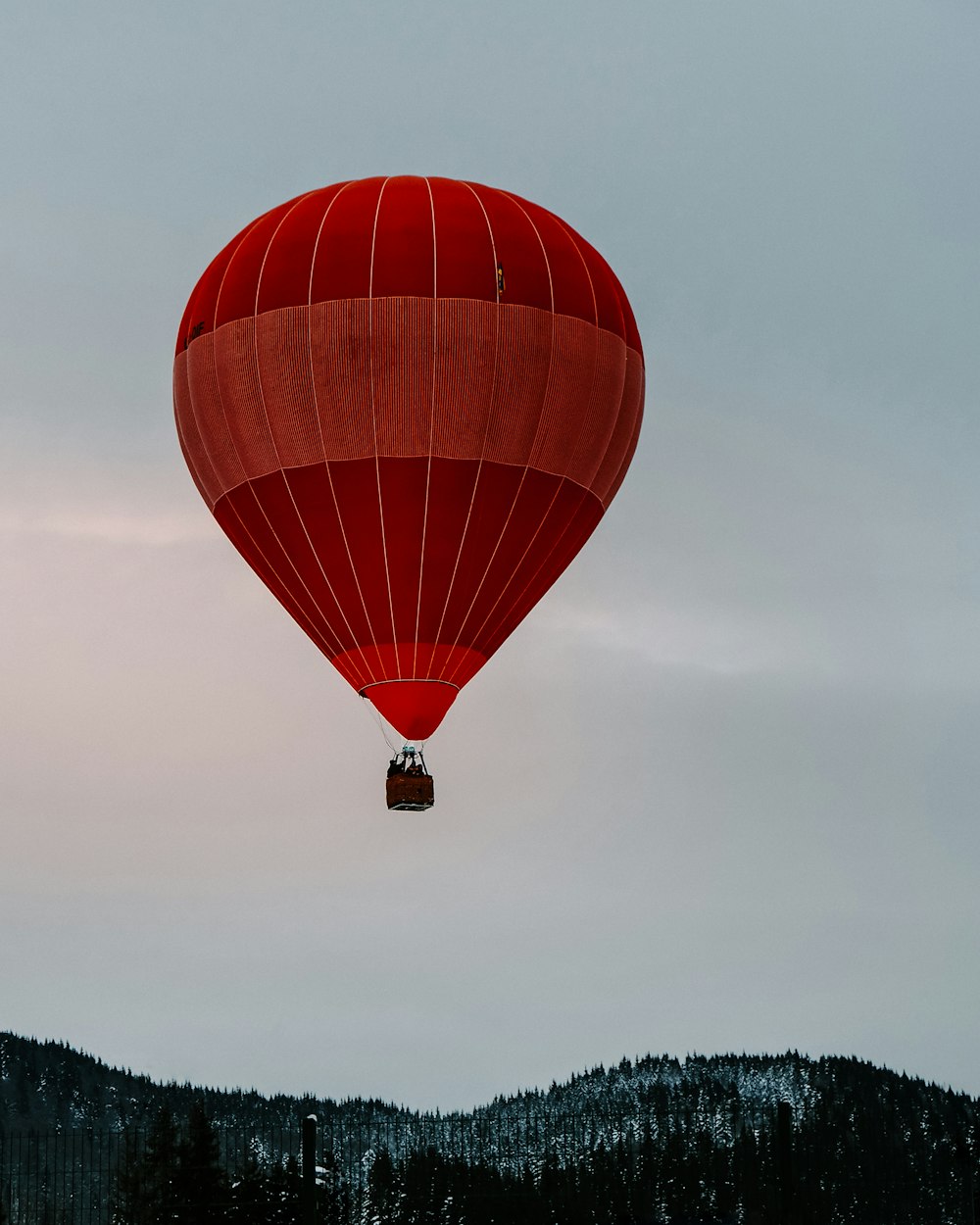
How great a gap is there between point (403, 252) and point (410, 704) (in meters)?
6.64

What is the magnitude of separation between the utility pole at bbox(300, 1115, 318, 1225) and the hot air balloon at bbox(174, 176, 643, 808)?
31.3ft

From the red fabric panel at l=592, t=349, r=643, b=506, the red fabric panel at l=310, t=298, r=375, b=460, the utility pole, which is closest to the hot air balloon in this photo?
the red fabric panel at l=310, t=298, r=375, b=460

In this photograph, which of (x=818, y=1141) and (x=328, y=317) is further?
(x=328, y=317)

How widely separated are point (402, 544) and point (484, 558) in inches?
49.8

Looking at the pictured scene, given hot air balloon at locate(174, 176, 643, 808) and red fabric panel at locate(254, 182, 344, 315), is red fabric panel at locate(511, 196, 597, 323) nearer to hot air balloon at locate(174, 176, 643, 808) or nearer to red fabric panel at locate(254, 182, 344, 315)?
hot air balloon at locate(174, 176, 643, 808)

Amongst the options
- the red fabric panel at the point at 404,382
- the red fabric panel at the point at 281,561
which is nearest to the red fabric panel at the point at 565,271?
the red fabric panel at the point at 404,382

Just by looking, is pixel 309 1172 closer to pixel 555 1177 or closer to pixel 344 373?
pixel 555 1177

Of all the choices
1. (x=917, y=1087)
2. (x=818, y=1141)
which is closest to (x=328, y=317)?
(x=818, y=1141)

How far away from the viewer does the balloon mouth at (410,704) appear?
1148 inches

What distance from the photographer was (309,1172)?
19.4 meters

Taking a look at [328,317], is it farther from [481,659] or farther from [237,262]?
[481,659]

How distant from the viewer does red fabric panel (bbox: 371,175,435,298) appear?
2853 cm

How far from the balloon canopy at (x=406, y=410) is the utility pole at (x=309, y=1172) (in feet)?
34.0

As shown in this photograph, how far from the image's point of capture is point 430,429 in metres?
28.6
